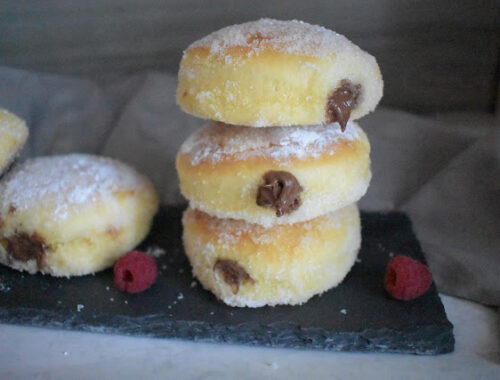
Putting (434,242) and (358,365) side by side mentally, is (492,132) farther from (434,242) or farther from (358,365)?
(358,365)

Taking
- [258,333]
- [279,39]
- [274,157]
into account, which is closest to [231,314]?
[258,333]

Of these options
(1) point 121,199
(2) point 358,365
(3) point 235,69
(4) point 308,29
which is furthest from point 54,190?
(2) point 358,365

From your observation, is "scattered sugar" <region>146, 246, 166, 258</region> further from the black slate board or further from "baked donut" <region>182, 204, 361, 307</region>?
"baked donut" <region>182, 204, 361, 307</region>

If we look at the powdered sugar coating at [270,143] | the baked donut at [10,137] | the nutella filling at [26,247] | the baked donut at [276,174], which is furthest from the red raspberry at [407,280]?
the baked donut at [10,137]

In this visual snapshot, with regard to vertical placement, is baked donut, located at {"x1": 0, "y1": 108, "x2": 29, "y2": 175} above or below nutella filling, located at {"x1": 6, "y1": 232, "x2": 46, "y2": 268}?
above

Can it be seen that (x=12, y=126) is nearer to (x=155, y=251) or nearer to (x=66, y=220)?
(x=66, y=220)

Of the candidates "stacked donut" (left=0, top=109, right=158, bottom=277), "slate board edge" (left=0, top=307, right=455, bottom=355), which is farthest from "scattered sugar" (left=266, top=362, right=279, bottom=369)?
"stacked donut" (left=0, top=109, right=158, bottom=277)

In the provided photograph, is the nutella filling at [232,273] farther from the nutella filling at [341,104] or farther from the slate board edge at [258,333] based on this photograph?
the nutella filling at [341,104]

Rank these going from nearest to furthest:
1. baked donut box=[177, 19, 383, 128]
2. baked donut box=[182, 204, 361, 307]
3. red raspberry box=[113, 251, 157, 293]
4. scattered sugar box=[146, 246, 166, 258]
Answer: baked donut box=[177, 19, 383, 128] < baked donut box=[182, 204, 361, 307] < red raspberry box=[113, 251, 157, 293] < scattered sugar box=[146, 246, 166, 258]
